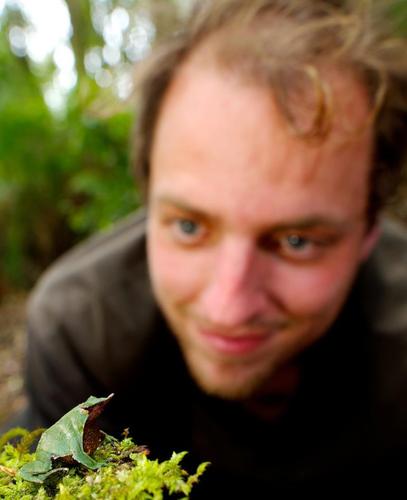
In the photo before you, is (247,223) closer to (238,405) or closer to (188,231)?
(188,231)

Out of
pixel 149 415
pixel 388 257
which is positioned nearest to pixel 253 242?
pixel 149 415

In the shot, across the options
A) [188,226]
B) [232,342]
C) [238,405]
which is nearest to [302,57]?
[188,226]

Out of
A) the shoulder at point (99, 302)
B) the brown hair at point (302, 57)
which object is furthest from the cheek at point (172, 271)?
the brown hair at point (302, 57)

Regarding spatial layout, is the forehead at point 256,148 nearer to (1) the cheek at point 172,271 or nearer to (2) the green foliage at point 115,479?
(1) the cheek at point 172,271

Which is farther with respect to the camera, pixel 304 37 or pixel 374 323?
pixel 374 323

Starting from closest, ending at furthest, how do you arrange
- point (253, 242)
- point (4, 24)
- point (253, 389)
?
point (253, 242) < point (253, 389) < point (4, 24)

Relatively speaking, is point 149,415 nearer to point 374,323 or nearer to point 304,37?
point 374,323
